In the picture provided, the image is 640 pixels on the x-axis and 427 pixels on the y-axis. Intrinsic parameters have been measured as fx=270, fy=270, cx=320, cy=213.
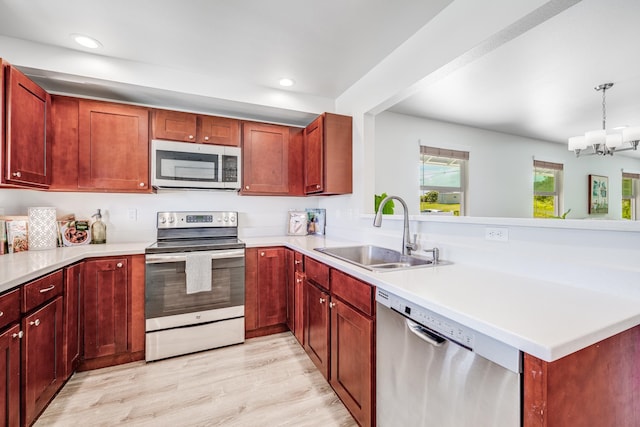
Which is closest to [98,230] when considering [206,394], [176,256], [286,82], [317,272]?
[176,256]

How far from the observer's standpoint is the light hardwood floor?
1568 mm

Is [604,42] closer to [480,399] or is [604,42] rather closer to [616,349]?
[616,349]

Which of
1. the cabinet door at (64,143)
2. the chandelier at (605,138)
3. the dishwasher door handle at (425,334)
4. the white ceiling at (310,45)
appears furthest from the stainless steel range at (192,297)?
the chandelier at (605,138)

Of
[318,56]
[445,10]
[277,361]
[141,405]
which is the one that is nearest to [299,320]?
[277,361]

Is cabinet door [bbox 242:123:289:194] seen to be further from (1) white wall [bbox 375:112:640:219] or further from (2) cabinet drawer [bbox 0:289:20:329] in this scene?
(2) cabinet drawer [bbox 0:289:20:329]

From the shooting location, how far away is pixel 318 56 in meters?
2.13

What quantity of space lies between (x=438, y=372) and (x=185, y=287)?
6.44 feet

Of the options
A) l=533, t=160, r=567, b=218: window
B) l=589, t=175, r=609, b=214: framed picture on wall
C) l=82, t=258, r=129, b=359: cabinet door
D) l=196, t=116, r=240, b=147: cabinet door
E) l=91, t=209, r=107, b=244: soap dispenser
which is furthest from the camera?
l=589, t=175, r=609, b=214: framed picture on wall

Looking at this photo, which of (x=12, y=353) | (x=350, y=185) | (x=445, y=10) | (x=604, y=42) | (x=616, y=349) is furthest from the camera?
(x=350, y=185)

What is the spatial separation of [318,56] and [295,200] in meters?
1.61

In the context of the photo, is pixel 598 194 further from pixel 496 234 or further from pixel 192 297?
pixel 192 297

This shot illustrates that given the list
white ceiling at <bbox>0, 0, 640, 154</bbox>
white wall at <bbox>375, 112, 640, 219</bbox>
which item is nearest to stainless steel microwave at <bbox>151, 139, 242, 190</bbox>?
white ceiling at <bbox>0, 0, 640, 154</bbox>

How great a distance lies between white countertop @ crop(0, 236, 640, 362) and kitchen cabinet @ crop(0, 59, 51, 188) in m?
0.66

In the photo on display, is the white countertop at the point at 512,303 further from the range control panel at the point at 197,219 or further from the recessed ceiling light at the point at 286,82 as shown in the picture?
the recessed ceiling light at the point at 286,82
